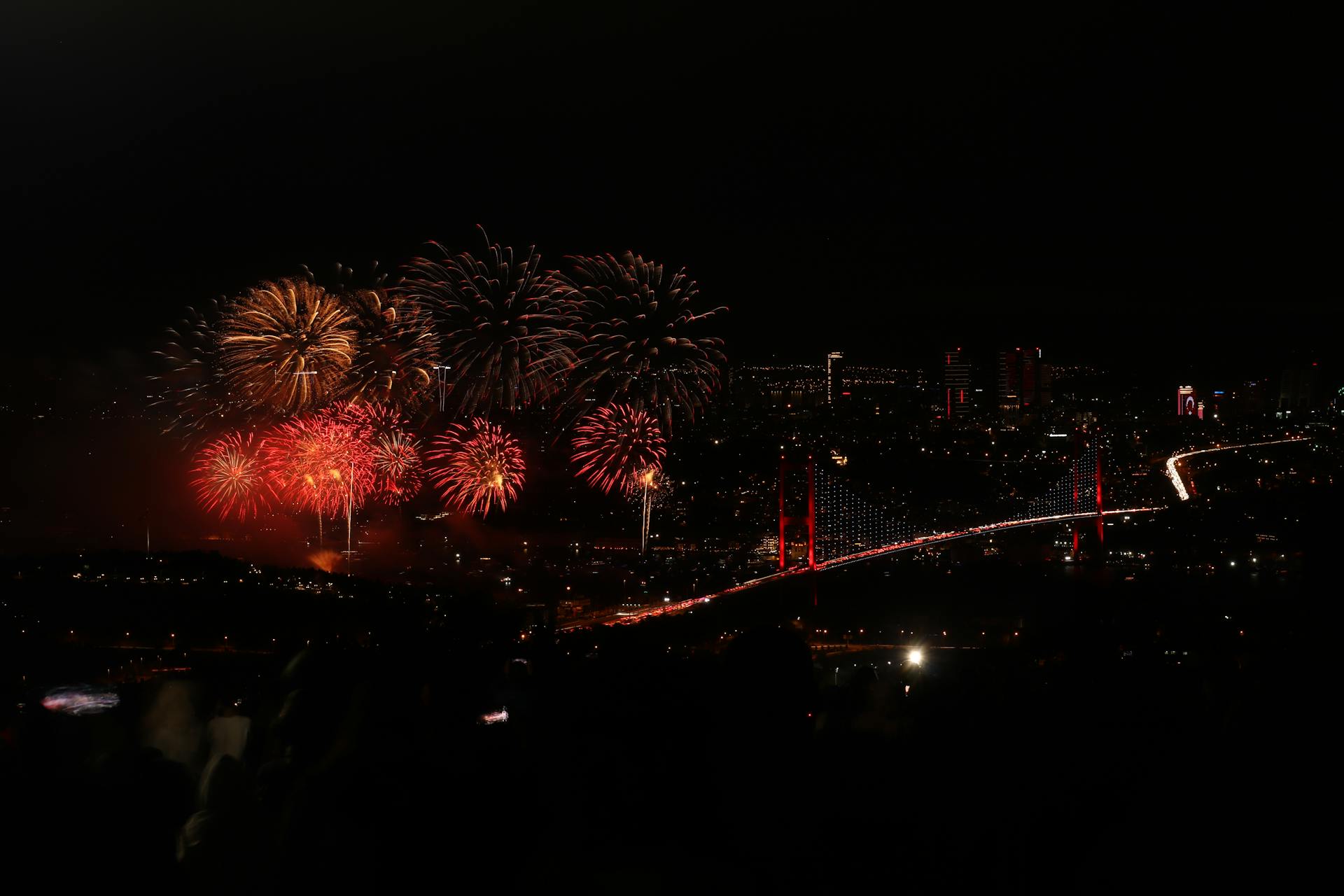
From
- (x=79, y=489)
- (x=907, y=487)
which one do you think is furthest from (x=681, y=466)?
(x=79, y=489)

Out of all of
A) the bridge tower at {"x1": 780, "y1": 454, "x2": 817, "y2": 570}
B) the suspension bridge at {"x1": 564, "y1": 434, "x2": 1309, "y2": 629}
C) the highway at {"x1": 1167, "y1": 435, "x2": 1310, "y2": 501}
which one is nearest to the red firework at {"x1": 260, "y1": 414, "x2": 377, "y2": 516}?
the suspension bridge at {"x1": 564, "y1": 434, "x2": 1309, "y2": 629}

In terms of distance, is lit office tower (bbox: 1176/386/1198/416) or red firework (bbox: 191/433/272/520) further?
lit office tower (bbox: 1176/386/1198/416)

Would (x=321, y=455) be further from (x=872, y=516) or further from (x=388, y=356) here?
(x=872, y=516)

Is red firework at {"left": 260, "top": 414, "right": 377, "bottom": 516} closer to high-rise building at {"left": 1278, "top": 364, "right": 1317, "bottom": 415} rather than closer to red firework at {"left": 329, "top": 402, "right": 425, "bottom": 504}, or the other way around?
red firework at {"left": 329, "top": 402, "right": 425, "bottom": 504}

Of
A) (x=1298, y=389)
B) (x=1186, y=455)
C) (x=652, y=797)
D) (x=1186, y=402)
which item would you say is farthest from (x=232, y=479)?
(x=1186, y=402)

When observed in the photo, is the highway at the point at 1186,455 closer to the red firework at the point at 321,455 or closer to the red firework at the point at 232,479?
the red firework at the point at 321,455

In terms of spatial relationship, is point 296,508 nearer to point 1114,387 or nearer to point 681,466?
point 681,466
